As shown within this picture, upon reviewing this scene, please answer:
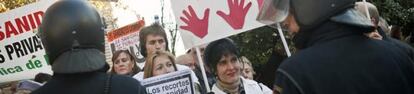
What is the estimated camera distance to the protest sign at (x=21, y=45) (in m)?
6.11

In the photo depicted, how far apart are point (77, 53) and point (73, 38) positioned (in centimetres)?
8

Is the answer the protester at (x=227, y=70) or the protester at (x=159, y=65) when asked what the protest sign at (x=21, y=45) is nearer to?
the protester at (x=159, y=65)

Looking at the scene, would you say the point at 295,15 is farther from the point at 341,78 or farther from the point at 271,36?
the point at 271,36

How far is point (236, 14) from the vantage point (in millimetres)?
4969

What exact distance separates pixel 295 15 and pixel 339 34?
0.72ft

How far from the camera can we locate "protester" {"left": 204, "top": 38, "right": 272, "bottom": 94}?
15.6 ft

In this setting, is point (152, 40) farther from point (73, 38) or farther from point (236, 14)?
point (73, 38)

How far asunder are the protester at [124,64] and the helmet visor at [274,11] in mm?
2987

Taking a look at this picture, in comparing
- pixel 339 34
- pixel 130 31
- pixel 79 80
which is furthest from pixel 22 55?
pixel 339 34

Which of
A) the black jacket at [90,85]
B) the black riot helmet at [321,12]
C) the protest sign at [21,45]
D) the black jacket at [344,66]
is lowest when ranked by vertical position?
the protest sign at [21,45]

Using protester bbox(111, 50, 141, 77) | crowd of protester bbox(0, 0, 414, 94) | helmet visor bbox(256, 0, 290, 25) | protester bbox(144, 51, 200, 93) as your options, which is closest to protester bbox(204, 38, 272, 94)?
protester bbox(144, 51, 200, 93)

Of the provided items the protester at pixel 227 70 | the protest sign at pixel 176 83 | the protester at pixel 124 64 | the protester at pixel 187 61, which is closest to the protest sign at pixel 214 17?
the protester at pixel 227 70

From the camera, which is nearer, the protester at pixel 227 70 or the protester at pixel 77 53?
the protester at pixel 77 53

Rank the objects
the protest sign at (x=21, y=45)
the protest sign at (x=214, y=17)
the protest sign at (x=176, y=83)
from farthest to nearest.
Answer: the protest sign at (x=21, y=45)
the protest sign at (x=214, y=17)
the protest sign at (x=176, y=83)
